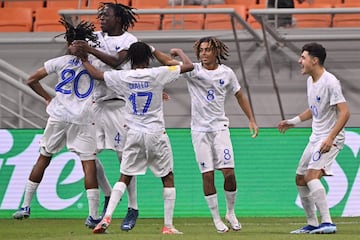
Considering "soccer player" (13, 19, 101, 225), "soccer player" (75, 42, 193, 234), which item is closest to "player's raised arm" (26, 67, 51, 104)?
"soccer player" (13, 19, 101, 225)

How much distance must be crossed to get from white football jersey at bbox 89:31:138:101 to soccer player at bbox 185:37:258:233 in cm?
75

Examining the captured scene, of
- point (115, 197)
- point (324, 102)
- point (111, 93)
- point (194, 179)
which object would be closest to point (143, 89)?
point (111, 93)

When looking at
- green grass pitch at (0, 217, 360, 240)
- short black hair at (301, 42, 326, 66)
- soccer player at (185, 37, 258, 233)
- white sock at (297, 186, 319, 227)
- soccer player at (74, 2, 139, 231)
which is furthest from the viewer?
soccer player at (74, 2, 139, 231)

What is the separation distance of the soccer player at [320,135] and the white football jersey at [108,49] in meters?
1.97

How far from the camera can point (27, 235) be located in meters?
11.5

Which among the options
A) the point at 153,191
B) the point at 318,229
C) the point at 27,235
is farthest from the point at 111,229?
the point at 153,191

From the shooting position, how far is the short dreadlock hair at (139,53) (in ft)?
36.2

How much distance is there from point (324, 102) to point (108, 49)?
8.17ft

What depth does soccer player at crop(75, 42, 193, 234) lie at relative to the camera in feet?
36.2

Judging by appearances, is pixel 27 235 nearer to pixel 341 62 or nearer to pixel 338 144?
pixel 338 144

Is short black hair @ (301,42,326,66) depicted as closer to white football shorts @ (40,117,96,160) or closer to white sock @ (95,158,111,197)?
white football shorts @ (40,117,96,160)

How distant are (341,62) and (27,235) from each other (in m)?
7.32

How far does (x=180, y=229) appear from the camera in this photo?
12.3 meters

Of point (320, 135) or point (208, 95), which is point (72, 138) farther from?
point (320, 135)
